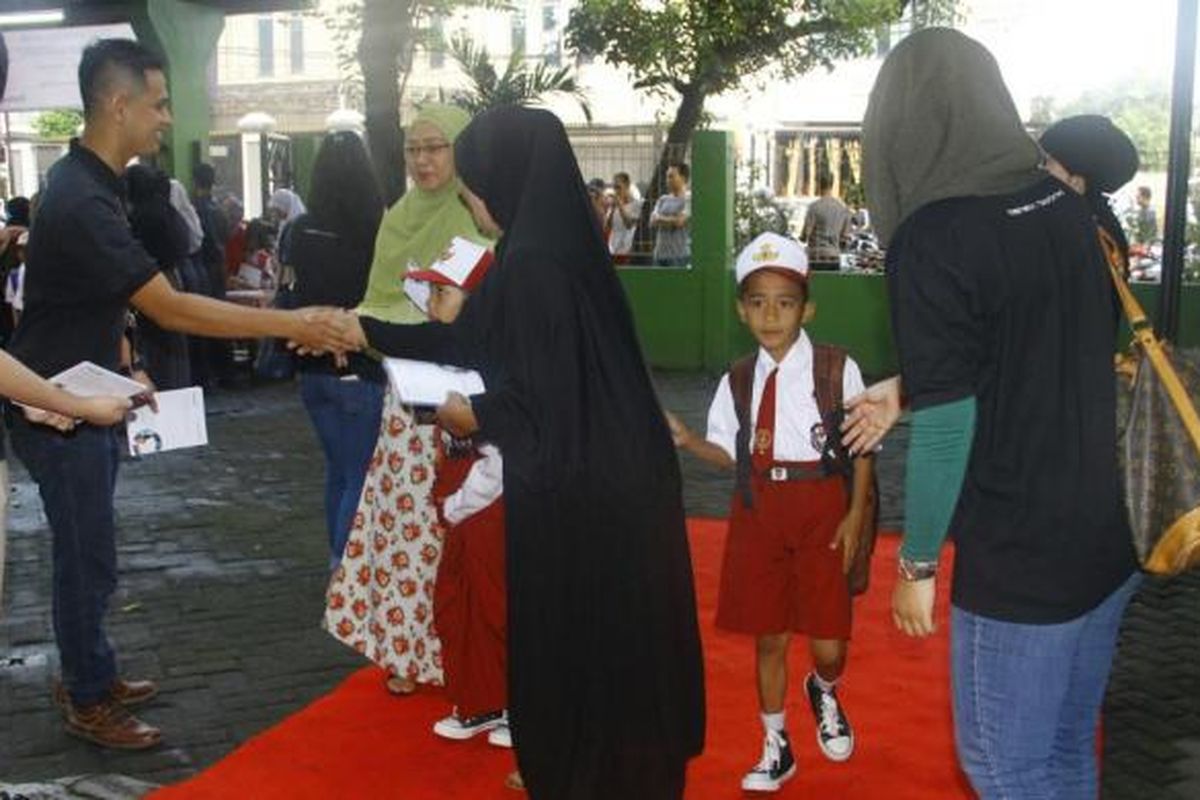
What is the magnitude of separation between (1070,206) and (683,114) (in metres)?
17.6

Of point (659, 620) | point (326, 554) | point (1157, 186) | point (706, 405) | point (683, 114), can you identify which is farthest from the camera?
point (683, 114)

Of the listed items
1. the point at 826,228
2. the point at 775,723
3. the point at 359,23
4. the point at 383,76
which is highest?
the point at 359,23

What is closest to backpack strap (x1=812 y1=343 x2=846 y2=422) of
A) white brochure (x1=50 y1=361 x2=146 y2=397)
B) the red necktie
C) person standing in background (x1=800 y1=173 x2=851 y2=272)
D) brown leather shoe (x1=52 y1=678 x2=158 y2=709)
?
the red necktie

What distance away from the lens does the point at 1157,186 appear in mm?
14766

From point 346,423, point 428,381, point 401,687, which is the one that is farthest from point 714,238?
point 428,381

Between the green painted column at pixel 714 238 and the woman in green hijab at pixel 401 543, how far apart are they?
340 inches

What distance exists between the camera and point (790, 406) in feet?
13.5

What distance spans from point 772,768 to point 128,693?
232cm

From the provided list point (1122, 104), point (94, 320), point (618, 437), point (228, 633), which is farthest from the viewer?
point (1122, 104)

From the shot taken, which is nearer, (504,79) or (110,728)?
(110,728)

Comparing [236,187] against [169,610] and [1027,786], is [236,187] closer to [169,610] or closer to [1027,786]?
[169,610]

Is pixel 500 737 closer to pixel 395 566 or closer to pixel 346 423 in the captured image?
pixel 395 566

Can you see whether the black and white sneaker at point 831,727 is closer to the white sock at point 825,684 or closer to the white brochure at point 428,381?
the white sock at point 825,684

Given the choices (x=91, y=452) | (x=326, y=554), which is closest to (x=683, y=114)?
(x=326, y=554)
